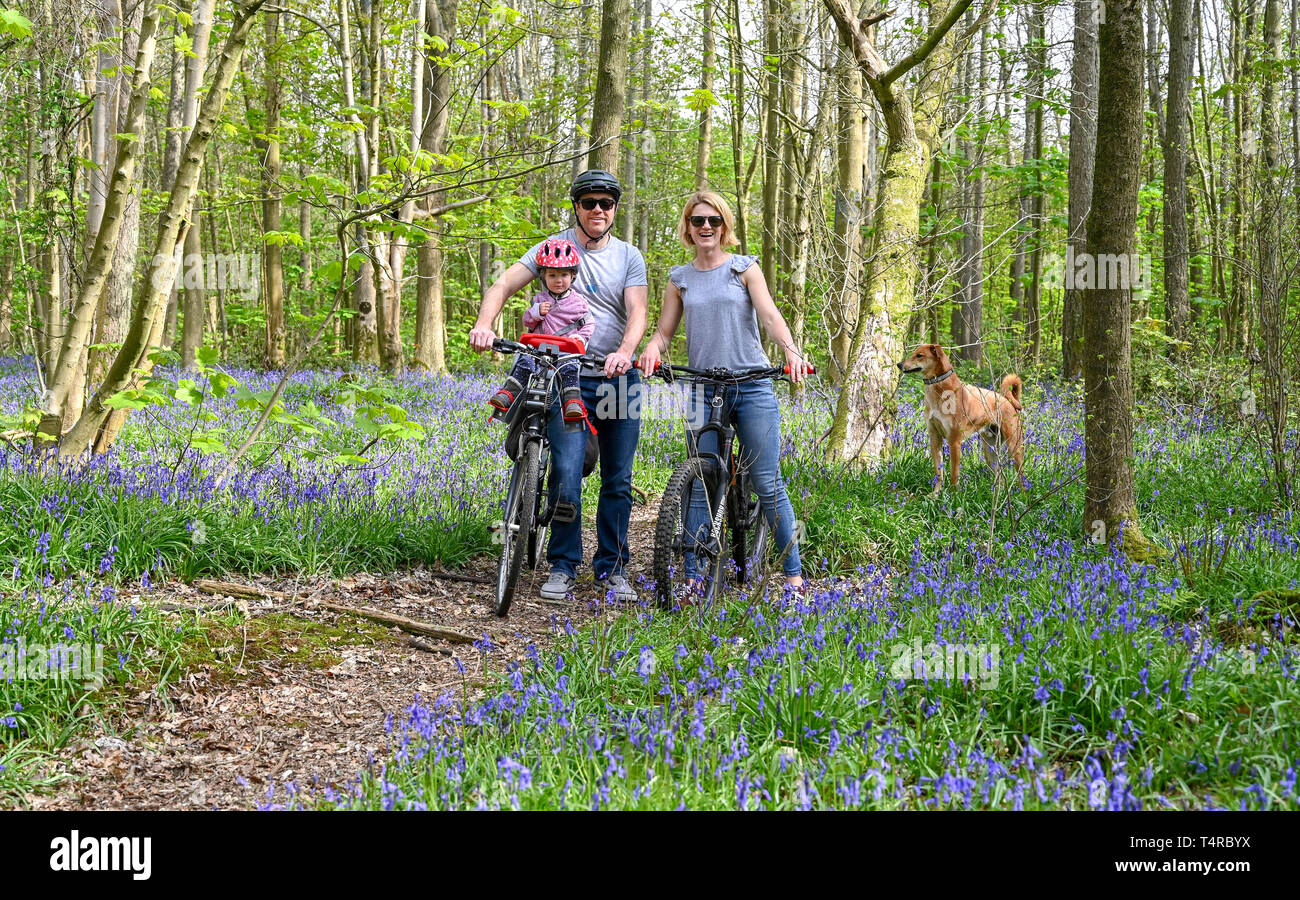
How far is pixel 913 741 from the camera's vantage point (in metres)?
3.03

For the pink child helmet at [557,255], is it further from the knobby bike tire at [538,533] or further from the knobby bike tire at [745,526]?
the knobby bike tire at [745,526]

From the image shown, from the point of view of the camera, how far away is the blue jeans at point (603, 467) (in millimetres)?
5234

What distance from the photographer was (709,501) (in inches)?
200

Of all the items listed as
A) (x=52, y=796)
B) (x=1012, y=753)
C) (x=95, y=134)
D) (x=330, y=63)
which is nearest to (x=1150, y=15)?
(x=330, y=63)

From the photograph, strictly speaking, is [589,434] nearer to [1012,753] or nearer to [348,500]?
[348,500]

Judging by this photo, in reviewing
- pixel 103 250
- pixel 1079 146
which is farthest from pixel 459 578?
pixel 1079 146

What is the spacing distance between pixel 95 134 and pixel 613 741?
8.84 metres

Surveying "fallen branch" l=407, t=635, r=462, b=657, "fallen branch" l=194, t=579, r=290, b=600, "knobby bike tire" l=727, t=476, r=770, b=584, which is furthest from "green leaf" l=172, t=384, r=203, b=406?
"knobby bike tire" l=727, t=476, r=770, b=584

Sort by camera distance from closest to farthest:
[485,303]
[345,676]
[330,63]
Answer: [345,676] < [485,303] < [330,63]

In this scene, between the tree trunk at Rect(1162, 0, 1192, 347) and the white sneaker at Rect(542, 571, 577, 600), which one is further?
the tree trunk at Rect(1162, 0, 1192, 347)

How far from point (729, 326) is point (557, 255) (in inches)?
39.9

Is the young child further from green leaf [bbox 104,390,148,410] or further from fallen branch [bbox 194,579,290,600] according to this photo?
green leaf [bbox 104,390,148,410]

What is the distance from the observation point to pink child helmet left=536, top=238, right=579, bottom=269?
198 inches

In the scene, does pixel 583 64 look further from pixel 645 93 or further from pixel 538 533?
pixel 538 533
